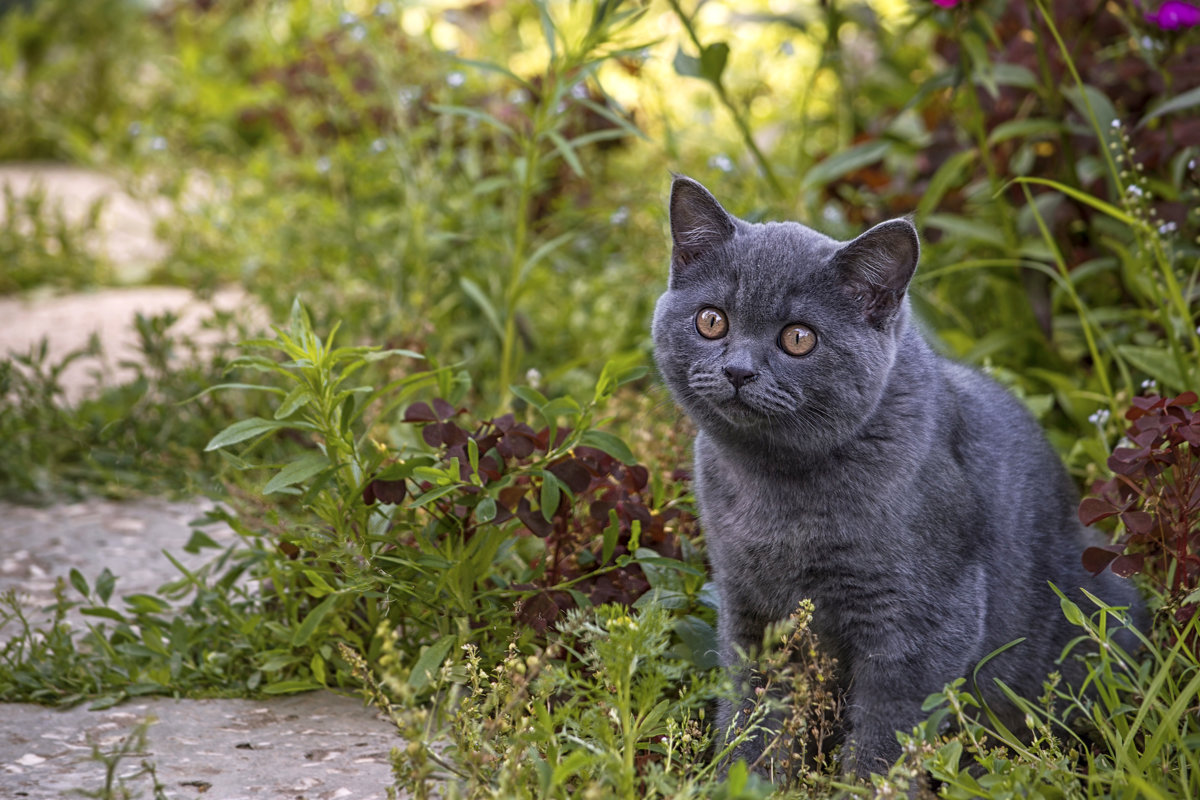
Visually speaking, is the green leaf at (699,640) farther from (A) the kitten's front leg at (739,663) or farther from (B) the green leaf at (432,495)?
(B) the green leaf at (432,495)

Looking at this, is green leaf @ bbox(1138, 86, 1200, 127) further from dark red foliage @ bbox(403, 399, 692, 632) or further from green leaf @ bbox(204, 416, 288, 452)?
green leaf @ bbox(204, 416, 288, 452)

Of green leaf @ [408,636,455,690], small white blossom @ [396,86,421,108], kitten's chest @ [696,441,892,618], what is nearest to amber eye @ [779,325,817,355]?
kitten's chest @ [696,441,892,618]

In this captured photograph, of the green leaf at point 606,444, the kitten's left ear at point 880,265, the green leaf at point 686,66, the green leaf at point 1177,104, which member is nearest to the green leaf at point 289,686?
the green leaf at point 606,444

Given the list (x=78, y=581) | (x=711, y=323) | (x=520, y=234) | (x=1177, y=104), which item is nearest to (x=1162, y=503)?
(x=711, y=323)

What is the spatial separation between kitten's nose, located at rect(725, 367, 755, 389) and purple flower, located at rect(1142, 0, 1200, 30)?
1817 mm

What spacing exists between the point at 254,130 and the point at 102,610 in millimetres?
4701

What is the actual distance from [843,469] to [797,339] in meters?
0.25

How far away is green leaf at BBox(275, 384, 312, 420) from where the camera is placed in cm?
208

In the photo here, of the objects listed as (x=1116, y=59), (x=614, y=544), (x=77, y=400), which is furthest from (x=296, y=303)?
(x=1116, y=59)

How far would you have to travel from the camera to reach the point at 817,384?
1.98 metres

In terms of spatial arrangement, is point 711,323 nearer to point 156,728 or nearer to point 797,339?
point 797,339

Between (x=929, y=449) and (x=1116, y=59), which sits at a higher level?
(x=1116, y=59)

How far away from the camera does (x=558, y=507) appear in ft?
7.88

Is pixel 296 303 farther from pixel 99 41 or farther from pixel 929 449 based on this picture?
pixel 99 41
